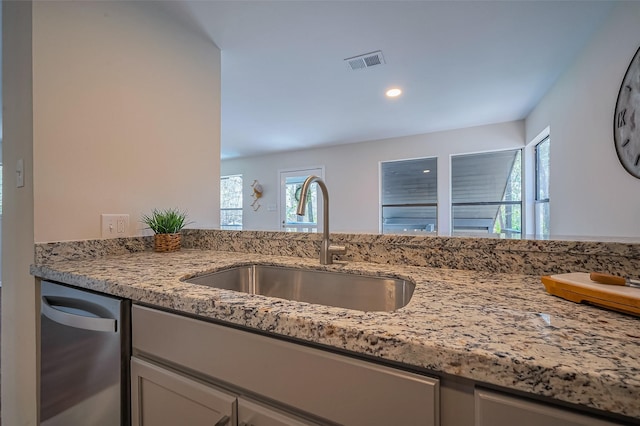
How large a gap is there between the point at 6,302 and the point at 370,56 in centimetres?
267

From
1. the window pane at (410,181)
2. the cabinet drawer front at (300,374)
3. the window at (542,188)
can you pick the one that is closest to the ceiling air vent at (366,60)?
the cabinet drawer front at (300,374)

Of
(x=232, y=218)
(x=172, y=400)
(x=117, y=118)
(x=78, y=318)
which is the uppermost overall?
(x=117, y=118)

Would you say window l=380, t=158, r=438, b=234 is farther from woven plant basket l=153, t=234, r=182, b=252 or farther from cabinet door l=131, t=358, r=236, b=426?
cabinet door l=131, t=358, r=236, b=426

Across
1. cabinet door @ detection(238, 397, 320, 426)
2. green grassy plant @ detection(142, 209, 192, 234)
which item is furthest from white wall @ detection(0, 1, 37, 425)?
cabinet door @ detection(238, 397, 320, 426)

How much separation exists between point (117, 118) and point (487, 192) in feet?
14.6

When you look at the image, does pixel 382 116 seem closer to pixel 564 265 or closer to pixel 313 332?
pixel 564 265

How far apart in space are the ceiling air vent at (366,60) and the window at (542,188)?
2.35m

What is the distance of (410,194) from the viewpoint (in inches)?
179

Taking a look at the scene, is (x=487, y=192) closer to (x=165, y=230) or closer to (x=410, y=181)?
(x=410, y=181)

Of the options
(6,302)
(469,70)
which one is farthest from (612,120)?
(6,302)

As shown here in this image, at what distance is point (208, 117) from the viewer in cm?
185

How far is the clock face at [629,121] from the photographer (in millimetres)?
1480

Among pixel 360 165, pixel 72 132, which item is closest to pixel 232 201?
pixel 360 165

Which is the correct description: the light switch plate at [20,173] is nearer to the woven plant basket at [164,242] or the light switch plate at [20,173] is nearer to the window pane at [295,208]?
the woven plant basket at [164,242]
